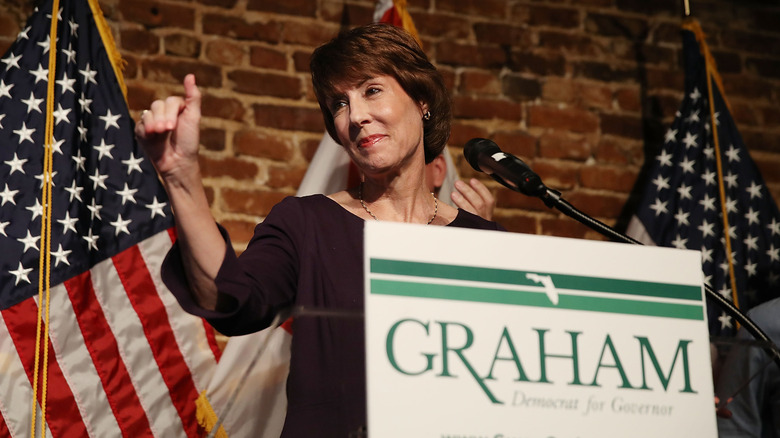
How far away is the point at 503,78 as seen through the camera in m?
2.93

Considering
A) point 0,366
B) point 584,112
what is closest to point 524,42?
point 584,112

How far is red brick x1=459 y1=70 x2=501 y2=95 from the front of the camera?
2889 mm

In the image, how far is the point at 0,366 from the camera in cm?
205

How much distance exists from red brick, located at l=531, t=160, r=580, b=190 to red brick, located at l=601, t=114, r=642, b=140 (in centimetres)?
18

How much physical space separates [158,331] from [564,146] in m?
1.43

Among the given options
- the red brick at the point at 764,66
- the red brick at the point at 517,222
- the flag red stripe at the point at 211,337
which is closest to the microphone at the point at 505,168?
the flag red stripe at the point at 211,337

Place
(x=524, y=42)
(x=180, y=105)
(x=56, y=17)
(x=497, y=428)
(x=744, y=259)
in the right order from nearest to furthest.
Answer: (x=497, y=428) < (x=180, y=105) < (x=56, y=17) < (x=744, y=259) < (x=524, y=42)

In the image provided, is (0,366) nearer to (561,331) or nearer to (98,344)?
(98,344)

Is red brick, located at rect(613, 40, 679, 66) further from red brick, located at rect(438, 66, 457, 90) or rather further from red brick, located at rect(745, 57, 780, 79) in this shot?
red brick, located at rect(438, 66, 457, 90)

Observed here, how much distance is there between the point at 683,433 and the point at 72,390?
1.52m

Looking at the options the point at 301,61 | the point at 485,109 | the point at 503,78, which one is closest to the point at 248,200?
the point at 301,61

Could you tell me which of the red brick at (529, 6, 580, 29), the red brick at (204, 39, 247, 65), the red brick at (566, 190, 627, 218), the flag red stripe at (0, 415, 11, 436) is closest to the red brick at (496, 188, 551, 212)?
the red brick at (566, 190, 627, 218)

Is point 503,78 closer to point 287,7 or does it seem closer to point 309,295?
point 287,7

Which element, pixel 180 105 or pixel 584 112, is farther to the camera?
pixel 584 112
